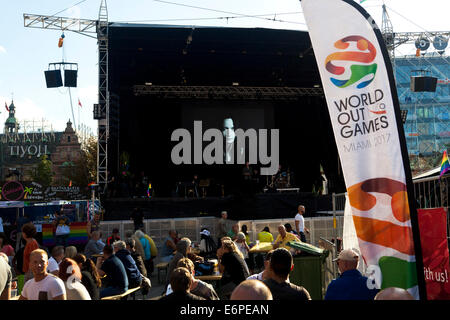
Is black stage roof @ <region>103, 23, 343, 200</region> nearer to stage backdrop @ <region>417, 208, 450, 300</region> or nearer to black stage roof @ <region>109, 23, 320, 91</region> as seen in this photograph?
black stage roof @ <region>109, 23, 320, 91</region>

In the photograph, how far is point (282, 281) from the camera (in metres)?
3.43

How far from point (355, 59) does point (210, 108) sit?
17.8 metres

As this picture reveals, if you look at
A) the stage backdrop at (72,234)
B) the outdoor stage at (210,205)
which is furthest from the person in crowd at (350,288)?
→ the outdoor stage at (210,205)

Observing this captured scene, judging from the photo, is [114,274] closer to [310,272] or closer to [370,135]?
[310,272]

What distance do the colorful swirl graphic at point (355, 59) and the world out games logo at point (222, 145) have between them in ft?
57.8

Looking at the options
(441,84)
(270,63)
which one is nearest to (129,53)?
(270,63)

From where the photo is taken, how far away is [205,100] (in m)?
22.0

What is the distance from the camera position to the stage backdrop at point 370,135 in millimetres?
4188

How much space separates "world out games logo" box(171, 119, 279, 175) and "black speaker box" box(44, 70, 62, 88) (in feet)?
17.5

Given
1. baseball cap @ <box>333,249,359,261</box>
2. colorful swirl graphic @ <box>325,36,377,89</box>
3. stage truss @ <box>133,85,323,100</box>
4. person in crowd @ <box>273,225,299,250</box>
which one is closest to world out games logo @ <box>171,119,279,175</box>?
stage truss @ <box>133,85,323,100</box>
